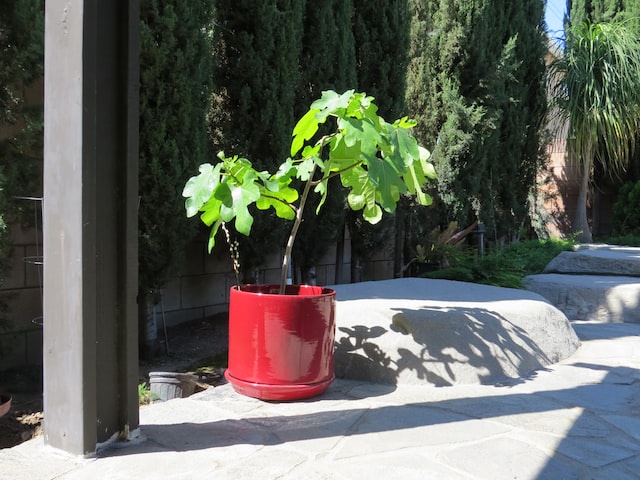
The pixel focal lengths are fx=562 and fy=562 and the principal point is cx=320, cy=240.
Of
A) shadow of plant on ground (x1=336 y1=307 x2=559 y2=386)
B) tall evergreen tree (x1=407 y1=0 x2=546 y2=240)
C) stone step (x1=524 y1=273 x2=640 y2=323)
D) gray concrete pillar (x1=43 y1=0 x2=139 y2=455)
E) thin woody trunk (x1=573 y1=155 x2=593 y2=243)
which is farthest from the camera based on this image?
thin woody trunk (x1=573 y1=155 x2=593 y2=243)

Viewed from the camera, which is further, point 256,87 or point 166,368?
point 256,87

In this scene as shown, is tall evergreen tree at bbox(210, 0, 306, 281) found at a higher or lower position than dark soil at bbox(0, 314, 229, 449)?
higher

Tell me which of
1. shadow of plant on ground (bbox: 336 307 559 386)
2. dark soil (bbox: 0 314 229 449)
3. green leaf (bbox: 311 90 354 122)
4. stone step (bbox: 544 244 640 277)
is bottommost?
dark soil (bbox: 0 314 229 449)

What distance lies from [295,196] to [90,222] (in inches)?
46.3

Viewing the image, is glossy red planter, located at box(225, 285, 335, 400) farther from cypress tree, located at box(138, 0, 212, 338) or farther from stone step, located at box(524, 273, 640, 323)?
stone step, located at box(524, 273, 640, 323)

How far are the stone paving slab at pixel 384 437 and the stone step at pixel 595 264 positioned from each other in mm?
3733

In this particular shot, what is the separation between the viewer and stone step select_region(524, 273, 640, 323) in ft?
18.6

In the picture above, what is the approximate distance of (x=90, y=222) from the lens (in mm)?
2129

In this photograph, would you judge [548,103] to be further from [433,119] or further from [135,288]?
[135,288]

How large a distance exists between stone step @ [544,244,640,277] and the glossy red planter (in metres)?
5.01

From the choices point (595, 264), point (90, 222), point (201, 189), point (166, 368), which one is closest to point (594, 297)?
point (595, 264)

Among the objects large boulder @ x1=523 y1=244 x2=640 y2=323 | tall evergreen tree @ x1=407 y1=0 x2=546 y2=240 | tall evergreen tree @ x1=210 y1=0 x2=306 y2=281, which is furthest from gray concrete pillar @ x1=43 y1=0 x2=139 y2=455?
tall evergreen tree @ x1=407 y1=0 x2=546 y2=240

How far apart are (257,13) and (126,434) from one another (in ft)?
11.8

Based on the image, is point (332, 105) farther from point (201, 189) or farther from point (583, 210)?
point (583, 210)
